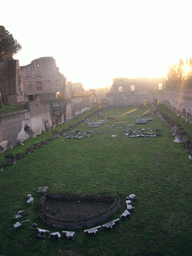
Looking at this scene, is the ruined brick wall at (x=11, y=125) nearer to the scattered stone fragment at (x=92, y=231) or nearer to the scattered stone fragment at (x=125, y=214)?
the scattered stone fragment at (x=92, y=231)

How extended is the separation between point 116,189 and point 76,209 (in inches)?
62.3

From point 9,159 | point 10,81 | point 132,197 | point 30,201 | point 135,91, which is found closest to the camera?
point 132,197

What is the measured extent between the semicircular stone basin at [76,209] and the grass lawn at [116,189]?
0.67 ft

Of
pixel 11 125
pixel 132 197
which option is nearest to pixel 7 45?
pixel 11 125

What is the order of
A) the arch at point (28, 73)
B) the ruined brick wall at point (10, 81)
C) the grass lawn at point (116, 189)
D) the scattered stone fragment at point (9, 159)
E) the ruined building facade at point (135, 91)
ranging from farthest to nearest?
the ruined building facade at point (135, 91), the arch at point (28, 73), the ruined brick wall at point (10, 81), the scattered stone fragment at point (9, 159), the grass lawn at point (116, 189)

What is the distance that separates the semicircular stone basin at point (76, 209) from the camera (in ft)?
16.5

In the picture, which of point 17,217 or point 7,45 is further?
point 7,45

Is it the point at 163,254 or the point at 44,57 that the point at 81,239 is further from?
the point at 44,57

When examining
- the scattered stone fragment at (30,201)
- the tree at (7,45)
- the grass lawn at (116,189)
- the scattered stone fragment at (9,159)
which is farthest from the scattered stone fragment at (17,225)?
the tree at (7,45)

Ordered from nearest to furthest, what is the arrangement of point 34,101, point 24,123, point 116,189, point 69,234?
point 69,234 < point 116,189 < point 24,123 < point 34,101

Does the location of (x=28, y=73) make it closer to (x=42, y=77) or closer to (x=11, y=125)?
(x=42, y=77)

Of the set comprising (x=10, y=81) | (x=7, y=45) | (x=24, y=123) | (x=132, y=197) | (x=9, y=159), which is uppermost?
(x=7, y=45)

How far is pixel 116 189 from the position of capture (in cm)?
676

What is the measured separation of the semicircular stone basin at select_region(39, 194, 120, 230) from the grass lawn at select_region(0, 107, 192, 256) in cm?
21
